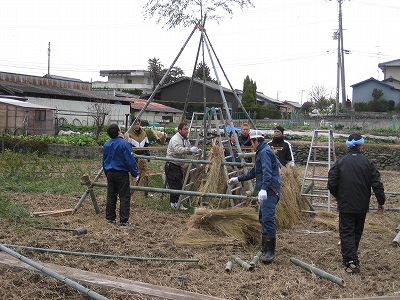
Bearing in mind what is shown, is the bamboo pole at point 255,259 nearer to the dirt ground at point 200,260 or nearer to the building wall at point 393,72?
the dirt ground at point 200,260

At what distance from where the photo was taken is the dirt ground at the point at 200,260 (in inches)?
170

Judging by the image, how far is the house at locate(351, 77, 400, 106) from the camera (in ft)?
154

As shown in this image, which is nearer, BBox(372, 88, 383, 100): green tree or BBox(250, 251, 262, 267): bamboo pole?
BBox(250, 251, 262, 267): bamboo pole

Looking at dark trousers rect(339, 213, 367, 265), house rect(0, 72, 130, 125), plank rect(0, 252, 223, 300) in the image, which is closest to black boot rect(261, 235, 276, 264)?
dark trousers rect(339, 213, 367, 265)

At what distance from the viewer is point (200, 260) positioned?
204 inches

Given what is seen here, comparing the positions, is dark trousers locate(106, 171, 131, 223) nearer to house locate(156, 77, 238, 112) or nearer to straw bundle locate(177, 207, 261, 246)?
straw bundle locate(177, 207, 261, 246)

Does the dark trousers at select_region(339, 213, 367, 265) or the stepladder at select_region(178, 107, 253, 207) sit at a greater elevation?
the stepladder at select_region(178, 107, 253, 207)

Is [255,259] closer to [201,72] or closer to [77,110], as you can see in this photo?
[77,110]

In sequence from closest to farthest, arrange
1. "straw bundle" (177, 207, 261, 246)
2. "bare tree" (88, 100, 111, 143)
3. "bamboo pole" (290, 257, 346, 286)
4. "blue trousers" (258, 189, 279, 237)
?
"bamboo pole" (290, 257, 346, 286), "blue trousers" (258, 189, 279, 237), "straw bundle" (177, 207, 261, 246), "bare tree" (88, 100, 111, 143)

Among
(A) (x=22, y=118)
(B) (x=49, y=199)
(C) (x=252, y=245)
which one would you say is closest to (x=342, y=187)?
(C) (x=252, y=245)

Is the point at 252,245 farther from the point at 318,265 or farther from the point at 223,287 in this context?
the point at 223,287

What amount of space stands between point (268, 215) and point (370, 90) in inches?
1827

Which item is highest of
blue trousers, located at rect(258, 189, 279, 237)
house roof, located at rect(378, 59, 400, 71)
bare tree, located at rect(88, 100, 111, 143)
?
house roof, located at rect(378, 59, 400, 71)

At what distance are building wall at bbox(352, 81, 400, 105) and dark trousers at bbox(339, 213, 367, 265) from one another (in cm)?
4529
